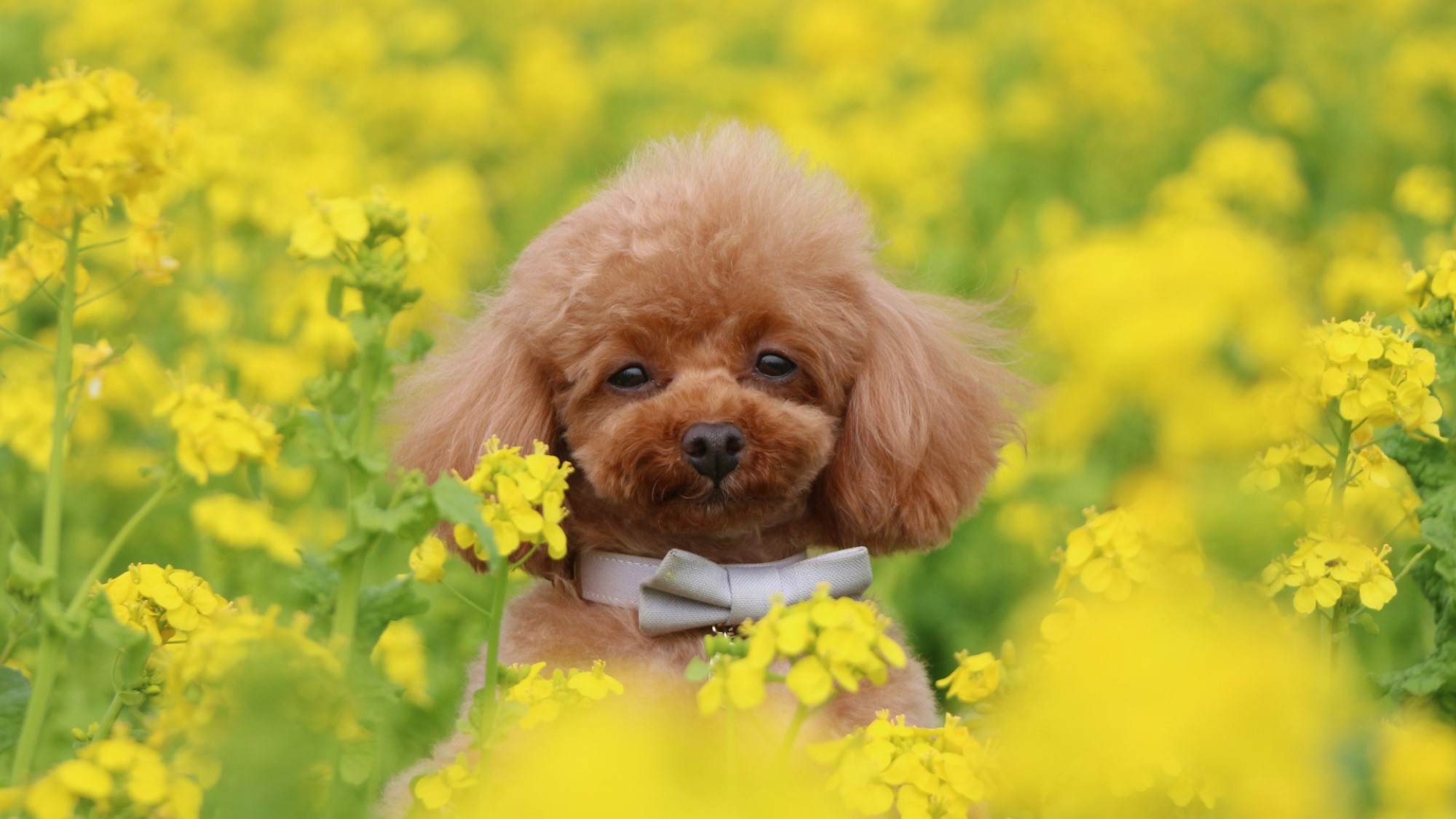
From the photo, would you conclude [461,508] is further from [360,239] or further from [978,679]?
[978,679]

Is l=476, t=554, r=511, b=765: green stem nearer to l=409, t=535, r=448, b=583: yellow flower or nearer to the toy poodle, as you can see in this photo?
l=409, t=535, r=448, b=583: yellow flower

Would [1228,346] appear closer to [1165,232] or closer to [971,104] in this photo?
[1165,232]

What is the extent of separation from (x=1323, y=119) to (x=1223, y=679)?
248 inches

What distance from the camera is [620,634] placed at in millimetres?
2387

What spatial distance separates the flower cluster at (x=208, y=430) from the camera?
1.65m

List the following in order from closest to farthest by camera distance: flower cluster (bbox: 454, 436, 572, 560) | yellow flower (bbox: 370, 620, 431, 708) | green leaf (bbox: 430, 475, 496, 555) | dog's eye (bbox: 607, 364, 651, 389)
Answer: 1. green leaf (bbox: 430, 475, 496, 555)
2. flower cluster (bbox: 454, 436, 572, 560)
3. dog's eye (bbox: 607, 364, 651, 389)
4. yellow flower (bbox: 370, 620, 431, 708)

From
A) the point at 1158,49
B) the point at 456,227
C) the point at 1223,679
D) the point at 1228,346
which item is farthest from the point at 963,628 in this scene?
the point at 1158,49

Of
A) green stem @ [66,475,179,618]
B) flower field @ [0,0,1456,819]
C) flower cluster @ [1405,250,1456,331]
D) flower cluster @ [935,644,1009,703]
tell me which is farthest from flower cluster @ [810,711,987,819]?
flower cluster @ [1405,250,1456,331]

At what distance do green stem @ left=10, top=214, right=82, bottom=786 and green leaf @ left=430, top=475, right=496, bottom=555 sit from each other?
409 mm

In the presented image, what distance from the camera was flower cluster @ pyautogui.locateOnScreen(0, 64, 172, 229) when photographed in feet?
5.57

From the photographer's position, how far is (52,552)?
1.71 m

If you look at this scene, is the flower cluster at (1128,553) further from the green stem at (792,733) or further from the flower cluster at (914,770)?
the green stem at (792,733)

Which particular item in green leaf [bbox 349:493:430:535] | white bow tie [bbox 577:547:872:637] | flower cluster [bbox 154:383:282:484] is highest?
flower cluster [bbox 154:383:282:484]

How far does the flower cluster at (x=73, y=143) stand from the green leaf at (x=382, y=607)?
1.70ft
